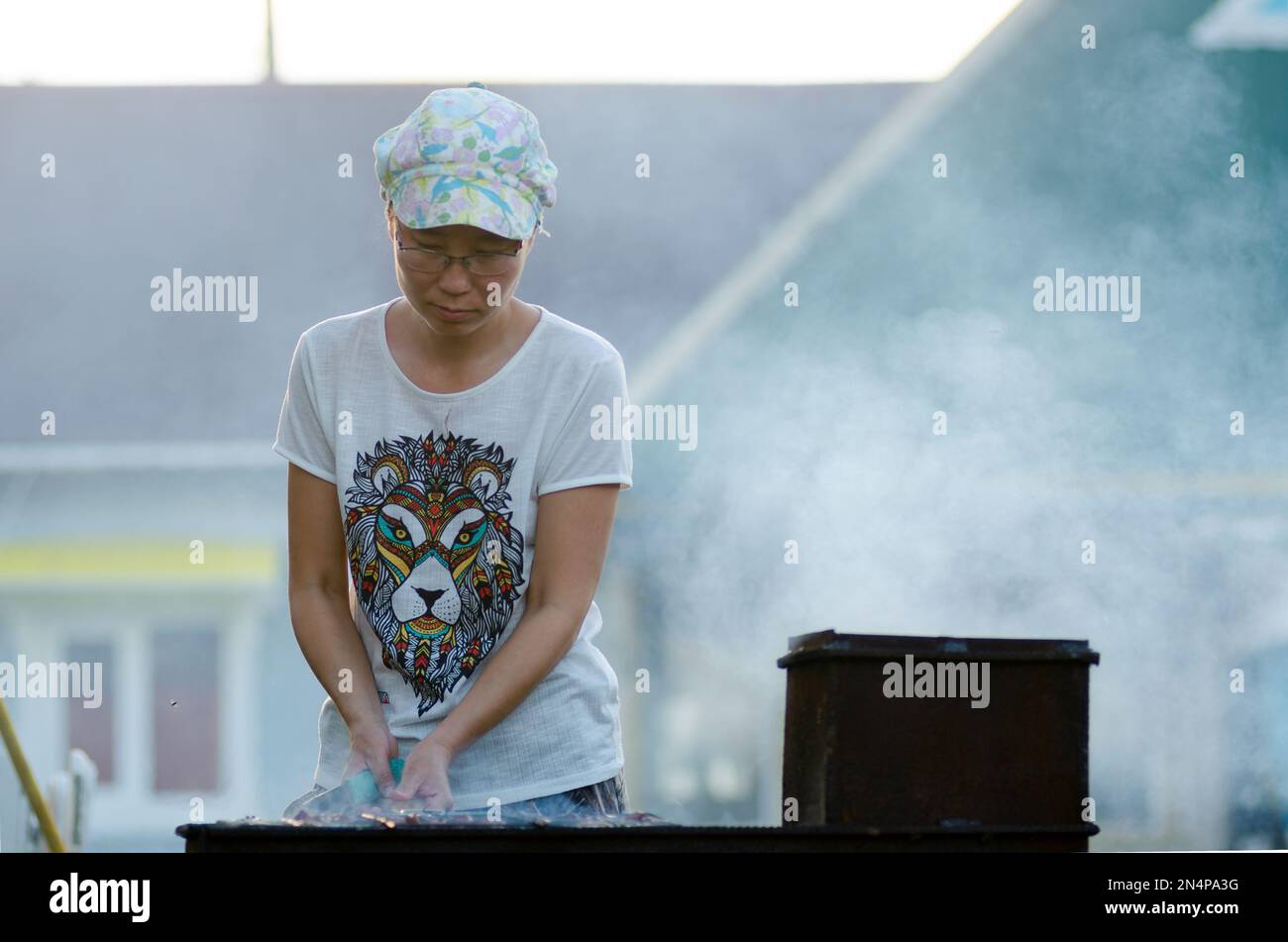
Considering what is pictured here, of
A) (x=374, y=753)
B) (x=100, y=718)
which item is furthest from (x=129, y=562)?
(x=374, y=753)

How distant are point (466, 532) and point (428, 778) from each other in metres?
0.28

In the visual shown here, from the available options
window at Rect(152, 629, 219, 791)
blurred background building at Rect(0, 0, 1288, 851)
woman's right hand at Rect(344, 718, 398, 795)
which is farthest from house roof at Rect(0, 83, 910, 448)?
woman's right hand at Rect(344, 718, 398, 795)

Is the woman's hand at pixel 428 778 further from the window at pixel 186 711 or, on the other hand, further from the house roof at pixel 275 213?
the window at pixel 186 711

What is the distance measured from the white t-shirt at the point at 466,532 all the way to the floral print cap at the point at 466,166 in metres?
0.19

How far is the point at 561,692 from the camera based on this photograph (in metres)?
1.86

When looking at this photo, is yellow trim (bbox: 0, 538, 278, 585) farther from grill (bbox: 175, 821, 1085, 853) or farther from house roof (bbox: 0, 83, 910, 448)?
grill (bbox: 175, 821, 1085, 853)

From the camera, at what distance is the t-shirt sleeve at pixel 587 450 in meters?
1.84

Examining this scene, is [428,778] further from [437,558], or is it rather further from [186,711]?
[186,711]

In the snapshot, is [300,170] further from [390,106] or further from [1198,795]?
[1198,795]

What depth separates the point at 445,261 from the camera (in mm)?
1789

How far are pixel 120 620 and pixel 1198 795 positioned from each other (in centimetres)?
378
